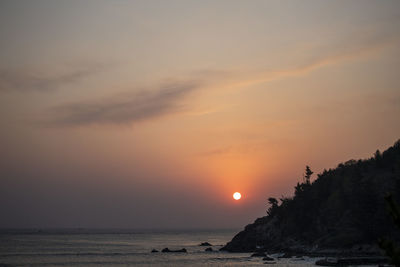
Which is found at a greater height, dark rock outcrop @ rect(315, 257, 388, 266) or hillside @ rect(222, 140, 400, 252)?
hillside @ rect(222, 140, 400, 252)

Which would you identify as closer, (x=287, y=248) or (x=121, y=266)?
(x=121, y=266)

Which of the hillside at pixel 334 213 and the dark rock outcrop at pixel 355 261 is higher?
the hillside at pixel 334 213

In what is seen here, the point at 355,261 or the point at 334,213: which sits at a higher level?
the point at 334,213

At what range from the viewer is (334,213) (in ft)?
379

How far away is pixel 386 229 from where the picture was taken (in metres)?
95.3

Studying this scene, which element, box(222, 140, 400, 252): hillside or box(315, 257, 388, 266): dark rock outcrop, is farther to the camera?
box(222, 140, 400, 252): hillside

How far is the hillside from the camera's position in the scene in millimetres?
97312

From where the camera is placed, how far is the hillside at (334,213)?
97312 mm

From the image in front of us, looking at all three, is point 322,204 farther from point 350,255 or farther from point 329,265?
point 329,265

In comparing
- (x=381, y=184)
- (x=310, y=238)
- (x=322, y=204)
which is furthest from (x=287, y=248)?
(x=381, y=184)

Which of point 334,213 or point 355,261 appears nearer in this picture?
point 355,261

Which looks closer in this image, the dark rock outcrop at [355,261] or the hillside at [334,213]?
the dark rock outcrop at [355,261]

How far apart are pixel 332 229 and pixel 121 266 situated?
163 ft

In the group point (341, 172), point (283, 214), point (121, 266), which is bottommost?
point (121, 266)
